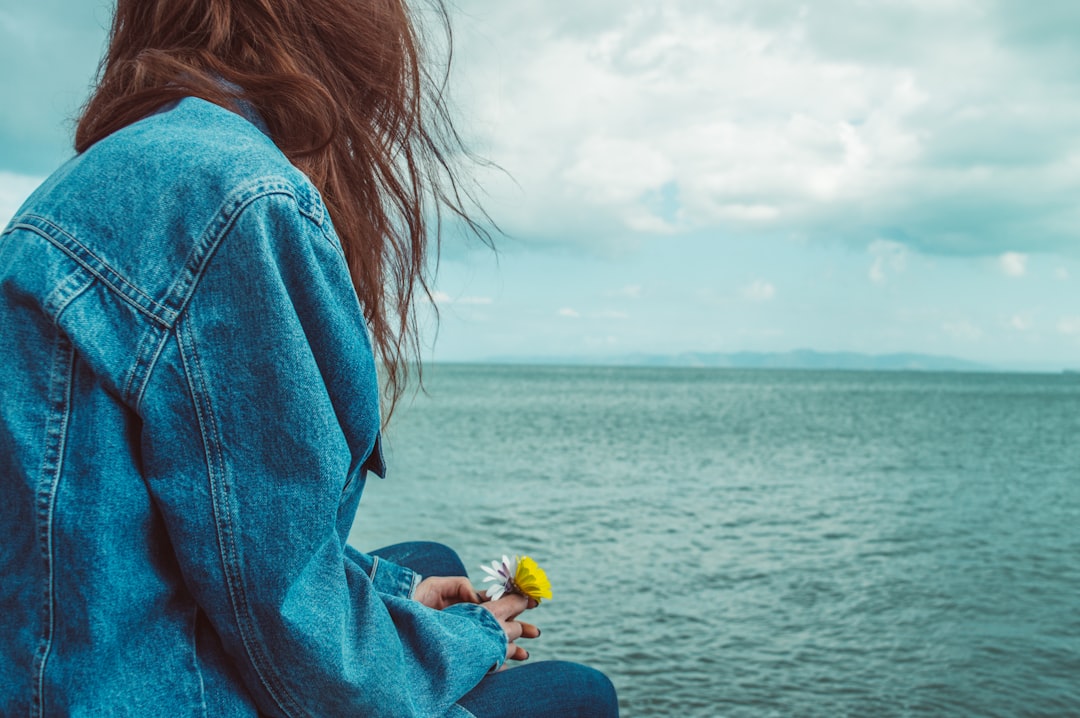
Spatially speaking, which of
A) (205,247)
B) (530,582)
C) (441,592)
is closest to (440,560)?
(441,592)

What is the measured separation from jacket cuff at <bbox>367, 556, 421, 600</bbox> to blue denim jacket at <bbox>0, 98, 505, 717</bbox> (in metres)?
0.64

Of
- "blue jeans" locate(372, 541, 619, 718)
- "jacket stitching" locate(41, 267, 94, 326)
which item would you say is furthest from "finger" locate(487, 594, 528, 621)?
"jacket stitching" locate(41, 267, 94, 326)

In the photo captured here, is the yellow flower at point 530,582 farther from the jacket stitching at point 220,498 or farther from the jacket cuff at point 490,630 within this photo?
the jacket stitching at point 220,498

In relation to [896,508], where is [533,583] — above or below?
above

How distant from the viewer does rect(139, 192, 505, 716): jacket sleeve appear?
3.36ft

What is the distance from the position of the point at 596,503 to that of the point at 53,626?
43.8 feet

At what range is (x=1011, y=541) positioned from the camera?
12055 millimetres

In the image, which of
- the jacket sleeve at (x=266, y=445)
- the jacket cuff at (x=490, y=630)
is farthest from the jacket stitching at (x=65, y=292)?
the jacket cuff at (x=490, y=630)

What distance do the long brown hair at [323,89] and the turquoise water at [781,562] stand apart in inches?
50.0

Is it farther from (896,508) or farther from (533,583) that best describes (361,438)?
(896,508)

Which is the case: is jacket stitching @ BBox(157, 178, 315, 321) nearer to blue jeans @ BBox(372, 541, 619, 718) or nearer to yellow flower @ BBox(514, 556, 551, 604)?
blue jeans @ BBox(372, 541, 619, 718)

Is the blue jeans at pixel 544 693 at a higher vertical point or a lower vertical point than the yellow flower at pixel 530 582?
lower

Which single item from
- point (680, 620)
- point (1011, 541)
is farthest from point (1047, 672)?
point (1011, 541)

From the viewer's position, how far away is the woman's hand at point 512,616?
159 centimetres
